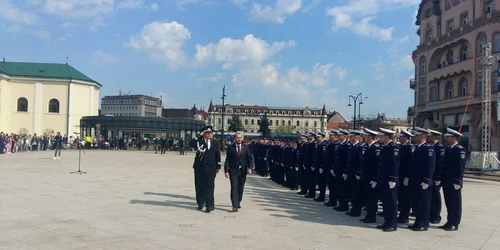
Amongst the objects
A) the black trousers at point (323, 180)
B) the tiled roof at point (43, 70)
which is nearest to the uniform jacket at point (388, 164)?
the black trousers at point (323, 180)

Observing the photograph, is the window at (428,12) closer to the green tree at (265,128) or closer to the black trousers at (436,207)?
the green tree at (265,128)

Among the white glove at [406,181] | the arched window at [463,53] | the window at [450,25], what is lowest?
the white glove at [406,181]

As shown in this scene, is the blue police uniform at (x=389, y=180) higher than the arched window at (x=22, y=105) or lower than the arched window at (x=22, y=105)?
lower

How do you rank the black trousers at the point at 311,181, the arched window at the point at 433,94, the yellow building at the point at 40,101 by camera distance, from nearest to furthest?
the black trousers at the point at 311,181 → the arched window at the point at 433,94 → the yellow building at the point at 40,101

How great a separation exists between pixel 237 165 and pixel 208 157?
749 mm

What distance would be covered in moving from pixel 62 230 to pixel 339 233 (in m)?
5.12

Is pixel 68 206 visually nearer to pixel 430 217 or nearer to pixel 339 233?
pixel 339 233

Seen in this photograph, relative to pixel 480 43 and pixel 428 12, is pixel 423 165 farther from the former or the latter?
pixel 428 12

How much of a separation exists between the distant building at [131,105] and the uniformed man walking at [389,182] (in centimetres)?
14998

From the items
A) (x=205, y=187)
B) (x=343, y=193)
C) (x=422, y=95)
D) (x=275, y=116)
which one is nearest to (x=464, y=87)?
(x=422, y=95)

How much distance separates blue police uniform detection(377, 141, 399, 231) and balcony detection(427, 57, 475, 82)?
35.2 metres

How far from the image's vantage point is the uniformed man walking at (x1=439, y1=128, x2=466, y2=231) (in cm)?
856

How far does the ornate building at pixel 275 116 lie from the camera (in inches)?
5295

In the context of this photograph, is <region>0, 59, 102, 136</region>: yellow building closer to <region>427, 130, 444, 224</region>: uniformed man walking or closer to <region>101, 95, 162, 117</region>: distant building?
<region>427, 130, 444, 224</region>: uniformed man walking
